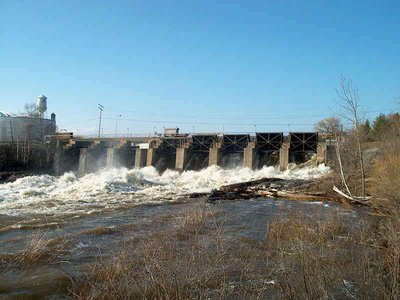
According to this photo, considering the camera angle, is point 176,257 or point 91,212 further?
point 91,212

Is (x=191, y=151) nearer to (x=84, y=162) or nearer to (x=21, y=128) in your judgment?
(x=84, y=162)

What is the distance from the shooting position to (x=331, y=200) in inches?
688

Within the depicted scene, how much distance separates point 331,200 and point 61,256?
13.6m

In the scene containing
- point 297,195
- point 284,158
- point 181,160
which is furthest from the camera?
point 181,160

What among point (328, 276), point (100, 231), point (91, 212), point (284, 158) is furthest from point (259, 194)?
point (328, 276)

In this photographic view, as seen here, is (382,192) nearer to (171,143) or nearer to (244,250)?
(244,250)

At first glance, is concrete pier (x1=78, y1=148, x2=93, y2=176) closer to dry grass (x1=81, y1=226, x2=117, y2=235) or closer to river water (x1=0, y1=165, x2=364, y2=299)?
river water (x1=0, y1=165, x2=364, y2=299)

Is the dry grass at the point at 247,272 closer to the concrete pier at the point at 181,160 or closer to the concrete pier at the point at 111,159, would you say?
the concrete pier at the point at 181,160

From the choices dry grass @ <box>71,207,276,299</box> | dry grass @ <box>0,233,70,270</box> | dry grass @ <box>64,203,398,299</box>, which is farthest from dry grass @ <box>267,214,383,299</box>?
dry grass @ <box>0,233,70,270</box>

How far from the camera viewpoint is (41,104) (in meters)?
75.5

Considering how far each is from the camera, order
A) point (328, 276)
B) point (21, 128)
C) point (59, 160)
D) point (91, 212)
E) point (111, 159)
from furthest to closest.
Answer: point (21, 128)
point (59, 160)
point (111, 159)
point (91, 212)
point (328, 276)

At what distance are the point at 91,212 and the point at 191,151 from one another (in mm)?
25521

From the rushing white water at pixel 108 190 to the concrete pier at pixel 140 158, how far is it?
3.07 meters

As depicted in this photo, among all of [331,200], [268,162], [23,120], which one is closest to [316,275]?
[331,200]
